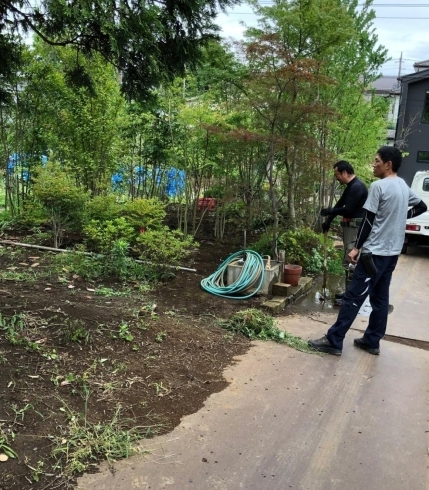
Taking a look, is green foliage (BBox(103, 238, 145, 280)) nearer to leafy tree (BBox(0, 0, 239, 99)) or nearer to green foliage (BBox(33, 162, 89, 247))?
green foliage (BBox(33, 162, 89, 247))

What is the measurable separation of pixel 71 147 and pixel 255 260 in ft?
13.8

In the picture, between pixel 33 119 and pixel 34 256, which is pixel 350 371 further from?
pixel 33 119

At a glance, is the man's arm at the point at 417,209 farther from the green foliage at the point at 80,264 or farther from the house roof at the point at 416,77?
the house roof at the point at 416,77

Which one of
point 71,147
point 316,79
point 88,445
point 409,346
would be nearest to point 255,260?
point 409,346

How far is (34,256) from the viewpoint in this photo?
6367 mm

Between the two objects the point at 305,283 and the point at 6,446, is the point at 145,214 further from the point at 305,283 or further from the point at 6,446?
the point at 6,446

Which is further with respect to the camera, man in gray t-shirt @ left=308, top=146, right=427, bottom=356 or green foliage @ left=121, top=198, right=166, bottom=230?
green foliage @ left=121, top=198, right=166, bottom=230

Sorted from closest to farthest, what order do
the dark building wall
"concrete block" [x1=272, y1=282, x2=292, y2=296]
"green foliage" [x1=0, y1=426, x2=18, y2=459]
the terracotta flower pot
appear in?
"green foliage" [x1=0, y1=426, x2=18, y2=459], "concrete block" [x1=272, y1=282, x2=292, y2=296], the terracotta flower pot, the dark building wall

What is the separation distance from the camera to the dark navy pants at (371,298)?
4.03 meters

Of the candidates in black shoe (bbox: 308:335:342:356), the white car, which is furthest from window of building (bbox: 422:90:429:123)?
black shoe (bbox: 308:335:342:356)

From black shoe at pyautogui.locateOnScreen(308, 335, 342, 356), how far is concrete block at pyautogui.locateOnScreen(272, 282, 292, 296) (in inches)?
58.2

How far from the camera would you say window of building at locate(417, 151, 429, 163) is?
2002cm

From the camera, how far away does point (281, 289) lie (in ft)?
18.7

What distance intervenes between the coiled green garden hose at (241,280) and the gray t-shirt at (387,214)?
5.98 ft
